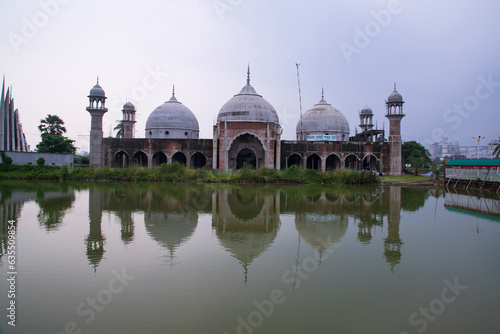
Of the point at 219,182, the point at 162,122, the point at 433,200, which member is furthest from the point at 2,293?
the point at 162,122

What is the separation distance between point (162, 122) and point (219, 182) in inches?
469

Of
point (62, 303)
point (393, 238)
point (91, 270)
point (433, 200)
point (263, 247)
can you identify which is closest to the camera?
point (62, 303)

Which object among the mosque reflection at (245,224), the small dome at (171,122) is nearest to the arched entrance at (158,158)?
the small dome at (171,122)

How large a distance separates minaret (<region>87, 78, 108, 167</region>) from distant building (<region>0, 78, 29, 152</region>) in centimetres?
842

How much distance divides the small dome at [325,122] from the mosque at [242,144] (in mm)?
103

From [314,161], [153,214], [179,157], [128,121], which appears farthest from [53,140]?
[153,214]

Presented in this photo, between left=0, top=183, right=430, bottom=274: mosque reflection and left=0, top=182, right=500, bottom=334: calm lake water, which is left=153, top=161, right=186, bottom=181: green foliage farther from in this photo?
left=0, top=182, right=500, bottom=334: calm lake water

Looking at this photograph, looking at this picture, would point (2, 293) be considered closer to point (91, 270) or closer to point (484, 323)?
point (91, 270)

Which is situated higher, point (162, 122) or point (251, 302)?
point (162, 122)

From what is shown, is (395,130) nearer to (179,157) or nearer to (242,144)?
(242,144)

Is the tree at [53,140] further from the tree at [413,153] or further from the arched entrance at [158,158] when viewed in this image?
the tree at [413,153]

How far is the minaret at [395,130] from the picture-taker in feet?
103

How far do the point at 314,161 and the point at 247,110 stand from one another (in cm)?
809

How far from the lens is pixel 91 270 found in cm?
635
